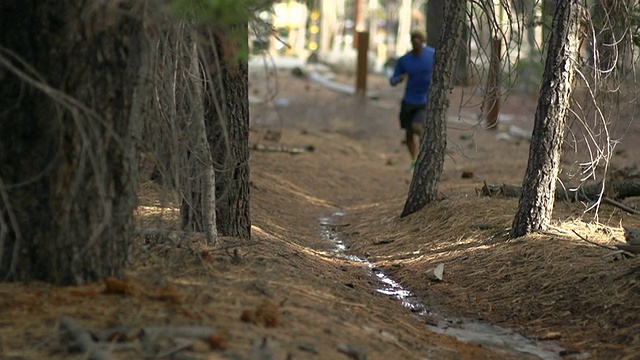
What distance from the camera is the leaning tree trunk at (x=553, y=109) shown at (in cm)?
906

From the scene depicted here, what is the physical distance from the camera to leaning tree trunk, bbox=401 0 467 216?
11383mm

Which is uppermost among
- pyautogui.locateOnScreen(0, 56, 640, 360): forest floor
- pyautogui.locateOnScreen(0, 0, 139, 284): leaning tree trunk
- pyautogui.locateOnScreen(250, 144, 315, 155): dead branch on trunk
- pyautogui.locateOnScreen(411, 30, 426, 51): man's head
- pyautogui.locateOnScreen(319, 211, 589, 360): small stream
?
pyautogui.locateOnScreen(411, 30, 426, 51): man's head

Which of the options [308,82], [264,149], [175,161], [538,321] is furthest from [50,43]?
[308,82]

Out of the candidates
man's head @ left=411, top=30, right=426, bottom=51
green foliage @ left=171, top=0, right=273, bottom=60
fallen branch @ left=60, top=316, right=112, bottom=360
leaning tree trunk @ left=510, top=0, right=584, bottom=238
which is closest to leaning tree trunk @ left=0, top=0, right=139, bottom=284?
green foliage @ left=171, top=0, right=273, bottom=60

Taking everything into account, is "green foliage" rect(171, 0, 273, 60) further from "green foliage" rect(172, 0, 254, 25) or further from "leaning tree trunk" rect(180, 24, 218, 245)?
"leaning tree trunk" rect(180, 24, 218, 245)

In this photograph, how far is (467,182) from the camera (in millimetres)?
14703

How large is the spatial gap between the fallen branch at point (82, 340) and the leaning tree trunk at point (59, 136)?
85 centimetres

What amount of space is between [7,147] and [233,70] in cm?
285

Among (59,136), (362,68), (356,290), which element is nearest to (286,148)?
(362,68)

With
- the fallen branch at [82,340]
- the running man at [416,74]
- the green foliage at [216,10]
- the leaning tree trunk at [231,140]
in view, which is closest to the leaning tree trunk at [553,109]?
the leaning tree trunk at [231,140]

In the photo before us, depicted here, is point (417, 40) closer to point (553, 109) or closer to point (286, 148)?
point (286, 148)

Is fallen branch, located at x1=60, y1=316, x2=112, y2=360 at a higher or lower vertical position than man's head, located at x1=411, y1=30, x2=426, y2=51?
lower

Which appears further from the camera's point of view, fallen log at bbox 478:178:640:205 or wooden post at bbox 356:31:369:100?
wooden post at bbox 356:31:369:100

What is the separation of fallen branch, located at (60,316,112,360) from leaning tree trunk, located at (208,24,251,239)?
318 cm
